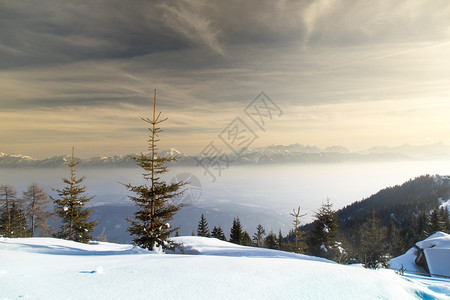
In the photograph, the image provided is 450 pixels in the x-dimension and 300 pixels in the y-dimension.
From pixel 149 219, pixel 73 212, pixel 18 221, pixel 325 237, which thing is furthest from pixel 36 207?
pixel 325 237

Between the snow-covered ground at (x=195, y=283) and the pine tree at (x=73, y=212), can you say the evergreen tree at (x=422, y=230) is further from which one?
the pine tree at (x=73, y=212)

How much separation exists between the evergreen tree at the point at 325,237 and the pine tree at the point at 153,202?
926 inches

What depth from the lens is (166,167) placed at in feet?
44.2

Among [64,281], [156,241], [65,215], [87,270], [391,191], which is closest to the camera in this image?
[64,281]

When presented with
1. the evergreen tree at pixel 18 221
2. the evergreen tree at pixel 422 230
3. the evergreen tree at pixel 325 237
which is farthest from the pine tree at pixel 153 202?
the evergreen tree at pixel 422 230

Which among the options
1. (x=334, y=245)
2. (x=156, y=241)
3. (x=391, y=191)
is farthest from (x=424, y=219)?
(x=391, y=191)

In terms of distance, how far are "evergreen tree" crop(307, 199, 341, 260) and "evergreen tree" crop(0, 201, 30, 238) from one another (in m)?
44.1

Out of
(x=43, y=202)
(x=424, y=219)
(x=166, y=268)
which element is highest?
(x=166, y=268)

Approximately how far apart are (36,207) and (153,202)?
33385 millimetres

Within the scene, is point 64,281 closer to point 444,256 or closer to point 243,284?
point 243,284

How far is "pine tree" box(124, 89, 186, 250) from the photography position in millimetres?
12289

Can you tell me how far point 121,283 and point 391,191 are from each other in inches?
9519

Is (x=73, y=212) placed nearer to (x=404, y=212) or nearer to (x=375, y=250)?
(x=375, y=250)

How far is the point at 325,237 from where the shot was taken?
27.7 m
